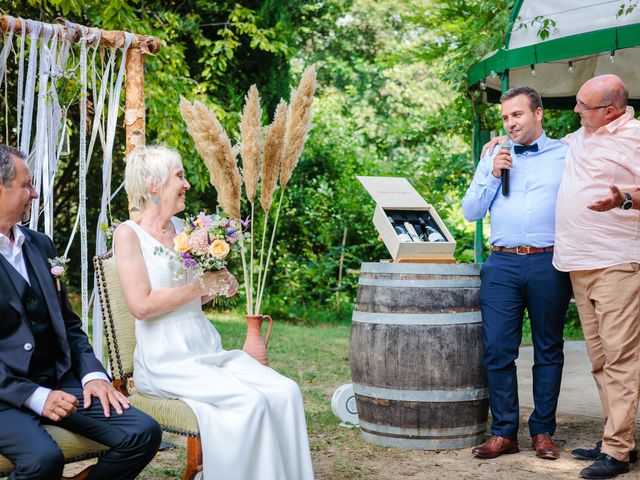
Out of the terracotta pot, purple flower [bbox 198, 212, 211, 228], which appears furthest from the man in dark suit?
the terracotta pot

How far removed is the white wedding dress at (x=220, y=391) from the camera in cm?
267

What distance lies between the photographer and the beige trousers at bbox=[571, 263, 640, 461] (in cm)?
356

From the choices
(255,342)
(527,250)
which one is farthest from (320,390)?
(527,250)

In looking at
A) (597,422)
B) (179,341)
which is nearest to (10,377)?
(179,341)

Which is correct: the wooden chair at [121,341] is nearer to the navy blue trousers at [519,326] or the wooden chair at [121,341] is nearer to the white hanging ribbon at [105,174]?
the white hanging ribbon at [105,174]

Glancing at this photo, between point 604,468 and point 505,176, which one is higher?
point 505,176

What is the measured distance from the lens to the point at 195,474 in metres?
2.90

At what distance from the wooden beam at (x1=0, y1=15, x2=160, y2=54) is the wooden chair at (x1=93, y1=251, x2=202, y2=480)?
4.43ft

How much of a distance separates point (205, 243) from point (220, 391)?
521mm

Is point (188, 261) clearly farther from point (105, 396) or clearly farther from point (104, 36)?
point (104, 36)

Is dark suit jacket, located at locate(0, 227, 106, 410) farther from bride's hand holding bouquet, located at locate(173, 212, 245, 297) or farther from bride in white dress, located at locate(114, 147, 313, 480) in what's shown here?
bride's hand holding bouquet, located at locate(173, 212, 245, 297)

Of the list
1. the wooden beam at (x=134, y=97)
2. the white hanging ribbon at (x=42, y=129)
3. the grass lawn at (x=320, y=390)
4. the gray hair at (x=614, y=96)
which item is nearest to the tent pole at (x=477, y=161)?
the grass lawn at (x=320, y=390)

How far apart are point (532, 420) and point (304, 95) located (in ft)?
6.70

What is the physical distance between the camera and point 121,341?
306 centimetres
